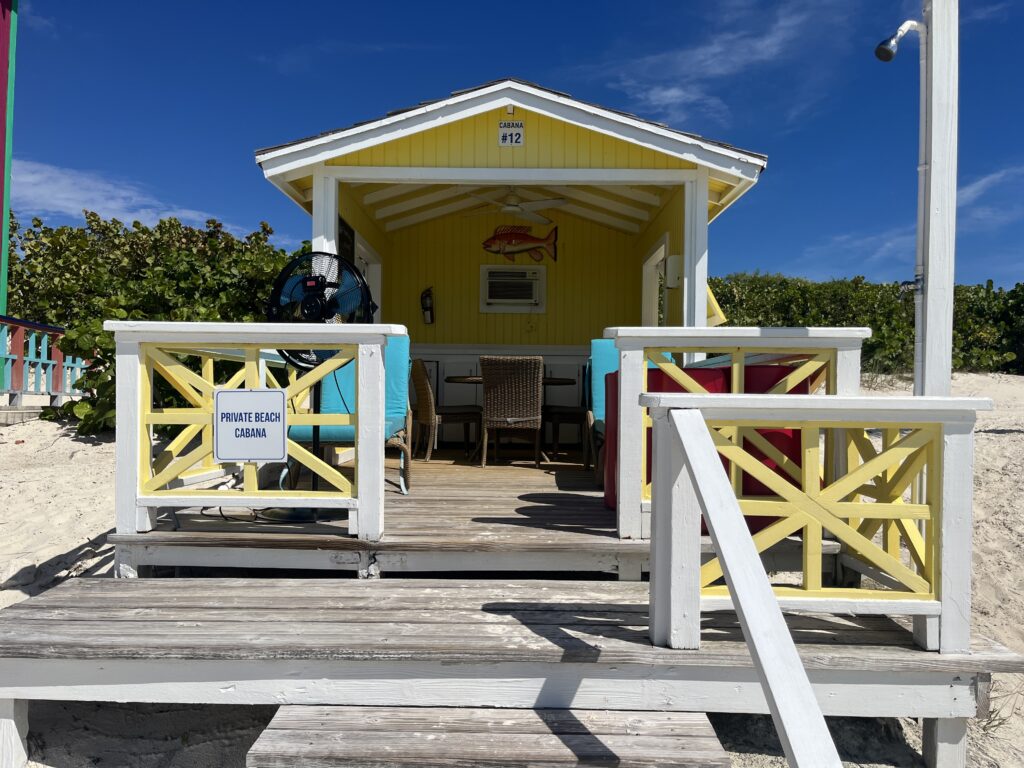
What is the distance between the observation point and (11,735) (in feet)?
7.06

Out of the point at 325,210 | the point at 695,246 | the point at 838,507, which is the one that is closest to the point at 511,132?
the point at 325,210

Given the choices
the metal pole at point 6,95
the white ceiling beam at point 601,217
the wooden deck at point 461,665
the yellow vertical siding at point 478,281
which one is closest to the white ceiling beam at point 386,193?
the yellow vertical siding at point 478,281

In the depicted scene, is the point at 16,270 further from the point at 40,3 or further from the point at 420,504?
the point at 420,504

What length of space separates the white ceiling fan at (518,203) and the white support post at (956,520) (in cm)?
540

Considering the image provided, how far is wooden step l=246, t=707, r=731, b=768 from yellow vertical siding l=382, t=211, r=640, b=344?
631 centimetres

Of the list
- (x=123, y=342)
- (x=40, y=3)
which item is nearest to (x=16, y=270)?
(x=40, y=3)

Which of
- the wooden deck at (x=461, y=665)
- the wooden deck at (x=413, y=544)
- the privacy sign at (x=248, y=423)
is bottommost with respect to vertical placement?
the wooden deck at (x=461, y=665)

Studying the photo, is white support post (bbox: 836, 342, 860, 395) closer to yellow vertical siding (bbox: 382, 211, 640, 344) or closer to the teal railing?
yellow vertical siding (bbox: 382, 211, 640, 344)

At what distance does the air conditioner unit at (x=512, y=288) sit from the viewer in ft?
26.7

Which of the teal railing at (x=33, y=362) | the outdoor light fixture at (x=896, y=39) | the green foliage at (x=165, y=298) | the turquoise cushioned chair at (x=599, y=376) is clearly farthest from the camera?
the teal railing at (x=33, y=362)

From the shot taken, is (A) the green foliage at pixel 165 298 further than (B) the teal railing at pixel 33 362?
No

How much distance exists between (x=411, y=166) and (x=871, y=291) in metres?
12.4

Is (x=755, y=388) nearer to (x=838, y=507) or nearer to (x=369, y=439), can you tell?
(x=838, y=507)

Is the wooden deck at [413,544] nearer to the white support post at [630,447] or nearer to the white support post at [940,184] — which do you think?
the white support post at [630,447]
